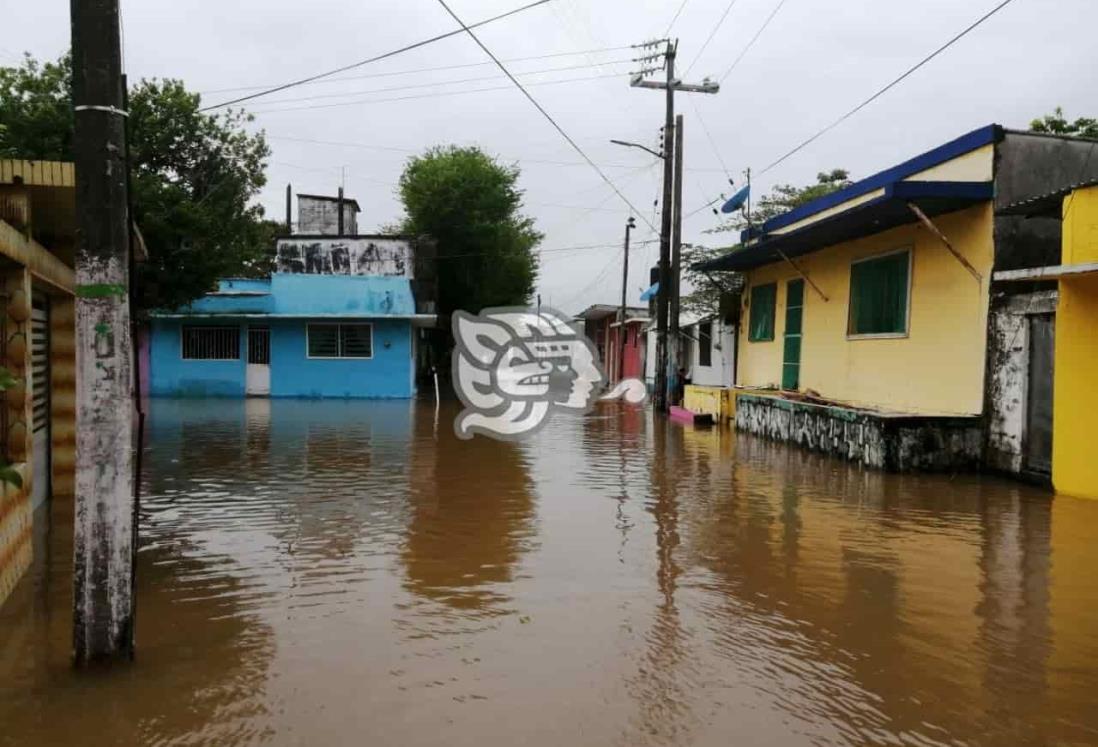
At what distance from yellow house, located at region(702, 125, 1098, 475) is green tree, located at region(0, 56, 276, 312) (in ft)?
38.5

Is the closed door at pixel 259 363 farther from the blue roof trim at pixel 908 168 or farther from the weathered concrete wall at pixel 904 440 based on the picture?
the weathered concrete wall at pixel 904 440

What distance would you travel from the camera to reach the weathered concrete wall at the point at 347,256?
2883 cm

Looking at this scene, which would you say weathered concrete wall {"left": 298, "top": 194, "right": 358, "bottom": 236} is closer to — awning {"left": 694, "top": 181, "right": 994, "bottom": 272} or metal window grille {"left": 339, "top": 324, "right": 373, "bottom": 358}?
metal window grille {"left": 339, "top": 324, "right": 373, "bottom": 358}

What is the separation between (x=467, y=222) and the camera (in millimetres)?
32750

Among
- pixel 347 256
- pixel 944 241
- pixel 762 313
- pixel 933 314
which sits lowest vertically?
pixel 933 314

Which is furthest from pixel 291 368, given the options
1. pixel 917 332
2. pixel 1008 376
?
pixel 1008 376

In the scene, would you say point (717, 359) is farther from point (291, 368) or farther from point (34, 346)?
point (34, 346)

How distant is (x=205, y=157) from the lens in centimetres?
1831

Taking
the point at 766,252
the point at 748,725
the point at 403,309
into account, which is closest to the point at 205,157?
the point at 403,309

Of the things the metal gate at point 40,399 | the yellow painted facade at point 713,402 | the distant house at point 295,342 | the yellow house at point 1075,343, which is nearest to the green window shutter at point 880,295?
the yellow house at point 1075,343

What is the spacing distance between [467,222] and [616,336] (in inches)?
541

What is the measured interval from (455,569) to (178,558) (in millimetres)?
2170

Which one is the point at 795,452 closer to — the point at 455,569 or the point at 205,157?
the point at 455,569

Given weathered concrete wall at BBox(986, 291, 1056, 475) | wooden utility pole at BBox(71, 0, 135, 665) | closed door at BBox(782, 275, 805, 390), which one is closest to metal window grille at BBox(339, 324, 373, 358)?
closed door at BBox(782, 275, 805, 390)
